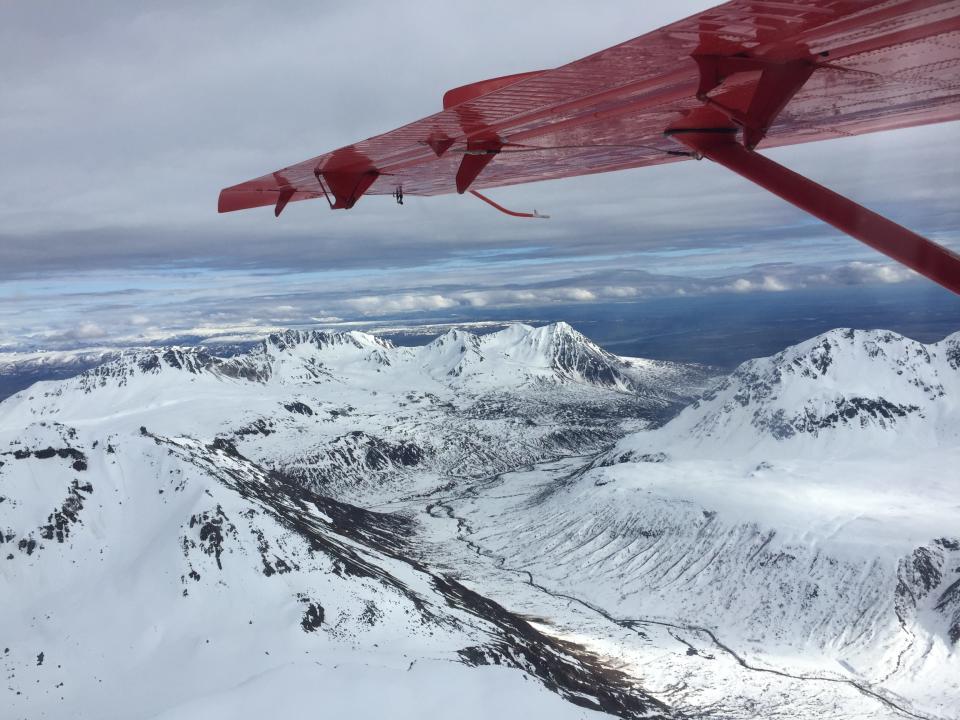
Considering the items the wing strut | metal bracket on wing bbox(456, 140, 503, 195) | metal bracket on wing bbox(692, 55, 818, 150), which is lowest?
the wing strut

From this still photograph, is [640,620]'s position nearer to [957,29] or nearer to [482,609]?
[482,609]

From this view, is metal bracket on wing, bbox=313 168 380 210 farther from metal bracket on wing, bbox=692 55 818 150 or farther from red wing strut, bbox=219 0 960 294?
metal bracket on wing, bbox=692 55 818 150

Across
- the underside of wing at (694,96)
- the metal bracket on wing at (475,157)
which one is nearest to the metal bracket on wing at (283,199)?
the underside of wing at (694,96)

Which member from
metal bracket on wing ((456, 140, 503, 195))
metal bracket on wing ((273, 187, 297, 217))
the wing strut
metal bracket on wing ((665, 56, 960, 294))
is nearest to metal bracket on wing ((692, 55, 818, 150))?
metal bracket on wing ((665, 56, 960, 294))

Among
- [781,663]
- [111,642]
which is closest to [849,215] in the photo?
[111,642]

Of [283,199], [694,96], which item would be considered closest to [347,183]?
[283,199]

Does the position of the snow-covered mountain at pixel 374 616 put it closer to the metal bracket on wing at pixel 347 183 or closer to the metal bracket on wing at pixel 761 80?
the metal bracket on wing at pixel 347 183
